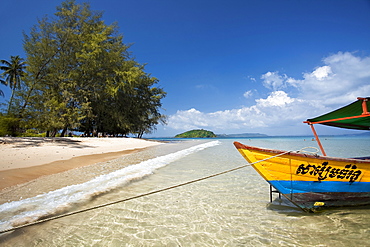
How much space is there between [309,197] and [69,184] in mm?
5912

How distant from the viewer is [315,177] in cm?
341

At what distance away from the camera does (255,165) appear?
11.8ft

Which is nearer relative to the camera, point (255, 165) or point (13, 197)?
point (255, 165)

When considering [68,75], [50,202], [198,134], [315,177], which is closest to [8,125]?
[68,75]

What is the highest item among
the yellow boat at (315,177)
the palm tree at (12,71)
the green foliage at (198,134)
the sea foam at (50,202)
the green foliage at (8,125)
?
the palm tree at (12,71)

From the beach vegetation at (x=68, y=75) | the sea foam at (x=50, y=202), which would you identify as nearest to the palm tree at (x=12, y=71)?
the beach vegetation at (x=68, y=75)

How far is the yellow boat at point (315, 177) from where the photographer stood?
3.34m

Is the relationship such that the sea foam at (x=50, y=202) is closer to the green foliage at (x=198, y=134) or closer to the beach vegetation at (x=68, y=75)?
the beach vegetation at (x=68, y=75)

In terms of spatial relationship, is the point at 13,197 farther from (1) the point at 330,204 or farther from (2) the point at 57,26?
(2) the point at 57,26

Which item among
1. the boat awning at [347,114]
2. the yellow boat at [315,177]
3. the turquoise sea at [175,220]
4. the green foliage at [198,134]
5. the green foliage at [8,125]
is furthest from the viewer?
the green foliage at [198,134]

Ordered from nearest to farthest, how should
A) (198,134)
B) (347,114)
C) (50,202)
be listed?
1. (50,202)
2. (347,114)
3. (198,134)

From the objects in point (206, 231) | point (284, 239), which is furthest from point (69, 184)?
point (284, 239)

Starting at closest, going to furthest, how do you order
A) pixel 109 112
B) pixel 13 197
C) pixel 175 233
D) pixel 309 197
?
1. pixel 175 233
2. pixel 309 197
3. pixel 13 197
4. pixel 109 112

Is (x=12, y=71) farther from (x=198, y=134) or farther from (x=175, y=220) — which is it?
(x=198, y=134)
